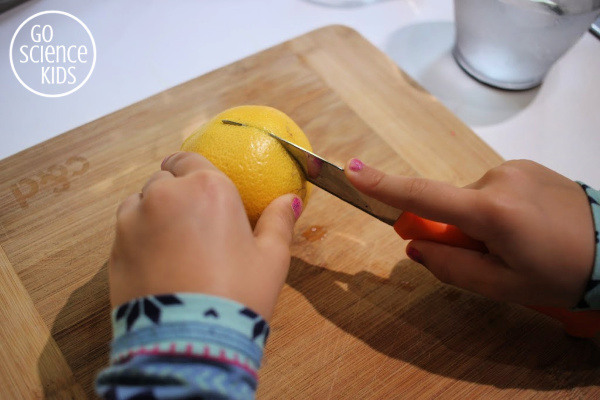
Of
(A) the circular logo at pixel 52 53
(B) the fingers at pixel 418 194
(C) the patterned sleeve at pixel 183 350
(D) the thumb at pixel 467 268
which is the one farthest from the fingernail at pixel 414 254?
(A) the circular logo at pixel 52 53

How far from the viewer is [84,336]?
104 centimetres

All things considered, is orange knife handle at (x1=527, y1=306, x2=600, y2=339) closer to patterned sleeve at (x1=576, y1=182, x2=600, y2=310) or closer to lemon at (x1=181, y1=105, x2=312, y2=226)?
patterned sleeve at (x1=576, y1=182, x2=600, y2=310)

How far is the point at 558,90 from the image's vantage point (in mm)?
1608

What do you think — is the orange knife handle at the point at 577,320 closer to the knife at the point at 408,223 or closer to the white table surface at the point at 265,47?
the knife at the point at 408,223

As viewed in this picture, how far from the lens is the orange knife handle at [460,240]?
1.02 meters

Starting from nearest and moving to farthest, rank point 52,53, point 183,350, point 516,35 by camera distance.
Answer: point 183,350 < point 516,35 < point 52,53

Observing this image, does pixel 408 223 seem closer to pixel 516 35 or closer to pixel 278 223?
pixel 278 223

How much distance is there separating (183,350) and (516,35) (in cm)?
128

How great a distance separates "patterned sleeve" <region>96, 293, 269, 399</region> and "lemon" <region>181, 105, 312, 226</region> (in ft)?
1.04

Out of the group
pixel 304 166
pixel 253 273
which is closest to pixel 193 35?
pixel 304 166

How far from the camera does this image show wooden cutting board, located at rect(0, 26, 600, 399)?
1026mm

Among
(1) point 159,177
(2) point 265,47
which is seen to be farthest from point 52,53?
(1) point 159,177

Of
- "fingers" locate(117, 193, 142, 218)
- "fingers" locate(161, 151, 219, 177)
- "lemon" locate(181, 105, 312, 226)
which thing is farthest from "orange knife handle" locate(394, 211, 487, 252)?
"fingers" locate(117, 193, 142, 218)

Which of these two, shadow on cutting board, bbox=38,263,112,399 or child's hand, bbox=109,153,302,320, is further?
shadow on cutting board, bbox=38,263,112,399
